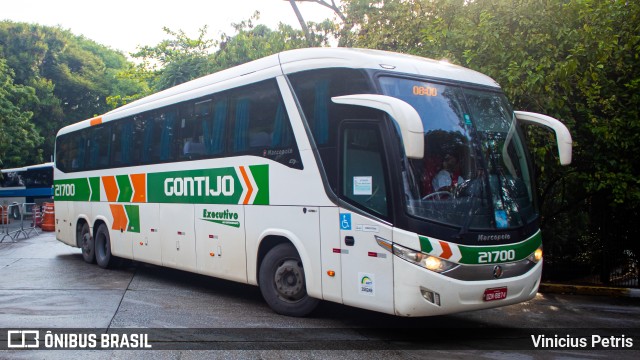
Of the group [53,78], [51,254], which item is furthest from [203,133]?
[53,78]

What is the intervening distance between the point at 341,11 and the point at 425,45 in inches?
363

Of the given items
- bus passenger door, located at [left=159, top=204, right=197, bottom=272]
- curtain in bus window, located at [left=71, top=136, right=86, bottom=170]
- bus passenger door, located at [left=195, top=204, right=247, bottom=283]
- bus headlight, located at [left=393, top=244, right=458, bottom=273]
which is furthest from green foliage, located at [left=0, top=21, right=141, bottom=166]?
→ bus headlight, located at [left=393, top=244, right=458, bottom=273]

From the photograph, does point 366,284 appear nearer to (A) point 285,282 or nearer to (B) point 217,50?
(A) point 285,282

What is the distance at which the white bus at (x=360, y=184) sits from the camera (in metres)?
6.85

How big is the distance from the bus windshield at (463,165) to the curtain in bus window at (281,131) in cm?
169

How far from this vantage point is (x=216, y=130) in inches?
390

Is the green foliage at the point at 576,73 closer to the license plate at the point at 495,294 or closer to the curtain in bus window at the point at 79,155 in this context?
the license plate at the point at 495,294

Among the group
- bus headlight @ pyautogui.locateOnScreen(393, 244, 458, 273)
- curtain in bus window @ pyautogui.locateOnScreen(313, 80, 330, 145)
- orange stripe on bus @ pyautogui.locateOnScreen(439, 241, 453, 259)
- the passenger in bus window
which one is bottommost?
bus headlight @ pyautogui.locateOnScreen(393, 244, 458, 273)

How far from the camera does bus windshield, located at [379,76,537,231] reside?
6.89m

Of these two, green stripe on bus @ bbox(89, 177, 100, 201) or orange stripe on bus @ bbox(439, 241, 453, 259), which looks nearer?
orange stripe on bus @ bbox(439, 241, 453, 259)

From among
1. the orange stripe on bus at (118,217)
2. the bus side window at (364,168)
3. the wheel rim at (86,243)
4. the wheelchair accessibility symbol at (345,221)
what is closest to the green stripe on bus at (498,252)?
the bus side window at (364,168)

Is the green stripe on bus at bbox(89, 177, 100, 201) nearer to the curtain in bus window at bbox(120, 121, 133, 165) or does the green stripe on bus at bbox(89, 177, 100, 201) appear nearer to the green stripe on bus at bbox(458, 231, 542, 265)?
the curtain in bus window at bbox(120, 121, 133, 165)

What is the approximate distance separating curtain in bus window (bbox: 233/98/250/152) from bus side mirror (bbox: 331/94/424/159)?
2.58 metres

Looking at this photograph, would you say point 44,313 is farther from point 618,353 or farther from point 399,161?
point 618,353
